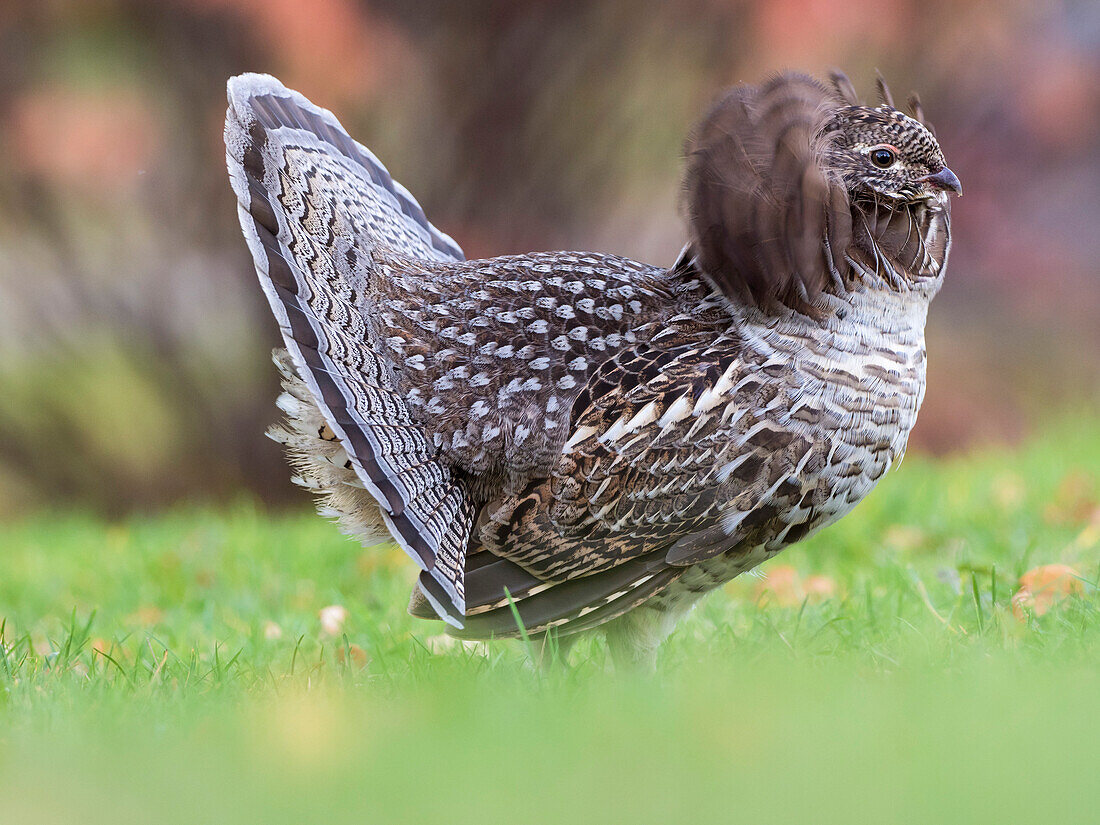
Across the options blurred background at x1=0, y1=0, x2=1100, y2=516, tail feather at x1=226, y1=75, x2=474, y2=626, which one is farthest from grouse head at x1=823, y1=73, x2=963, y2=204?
blurred background at x1=0, y1=0, x2=1100, y2=516

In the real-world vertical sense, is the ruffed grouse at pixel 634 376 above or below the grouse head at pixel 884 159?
below

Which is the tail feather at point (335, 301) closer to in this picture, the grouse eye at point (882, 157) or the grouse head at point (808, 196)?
the grouse head at point (808, 196)

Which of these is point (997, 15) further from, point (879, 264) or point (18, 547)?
point (18, 547)

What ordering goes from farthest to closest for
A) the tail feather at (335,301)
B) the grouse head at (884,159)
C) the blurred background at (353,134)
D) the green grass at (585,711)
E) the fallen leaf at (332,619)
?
the blurred background at (353,134), the fallen leaf at (332,619), the grouse head at (884,159), the tail feather at (335,301), the green grass at (585,711)

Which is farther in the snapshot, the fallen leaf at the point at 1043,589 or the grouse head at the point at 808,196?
the fallen leaf at the point at 1043,589

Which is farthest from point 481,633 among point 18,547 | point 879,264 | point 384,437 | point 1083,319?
point 1083,319

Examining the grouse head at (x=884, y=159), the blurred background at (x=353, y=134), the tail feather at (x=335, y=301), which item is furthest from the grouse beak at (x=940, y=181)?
the blurred background at (x=353, y=134)

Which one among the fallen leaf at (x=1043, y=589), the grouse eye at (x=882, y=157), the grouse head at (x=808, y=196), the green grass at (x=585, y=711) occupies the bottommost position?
the green grass at (x=585, y=711)
